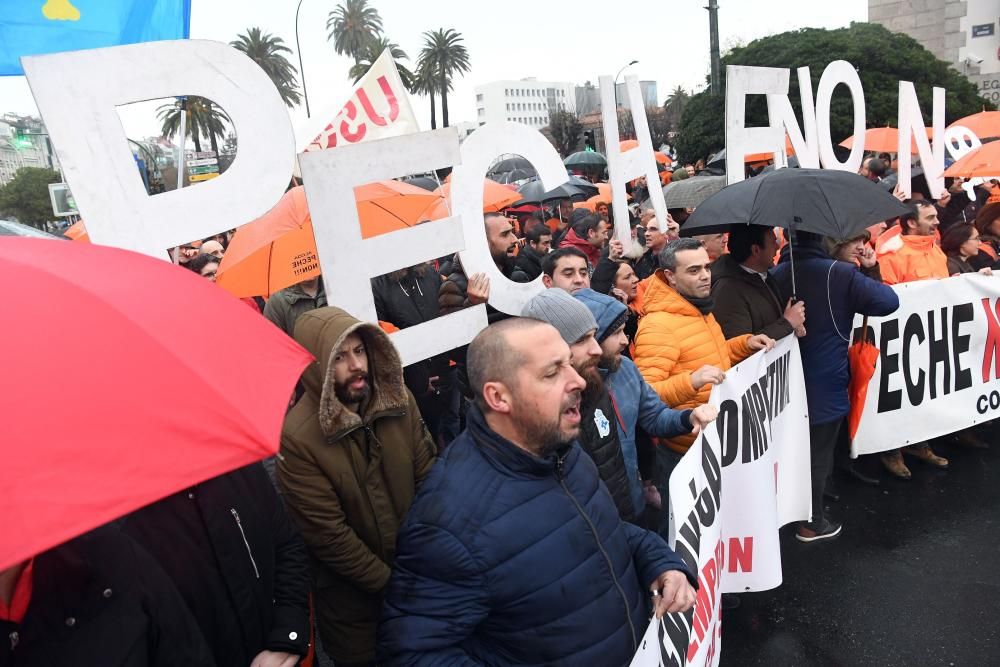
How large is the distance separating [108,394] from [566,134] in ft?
157

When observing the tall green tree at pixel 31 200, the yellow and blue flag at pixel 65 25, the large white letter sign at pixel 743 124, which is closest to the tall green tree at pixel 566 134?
the tall green tree at pixel 31 200

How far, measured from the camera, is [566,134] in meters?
46.9

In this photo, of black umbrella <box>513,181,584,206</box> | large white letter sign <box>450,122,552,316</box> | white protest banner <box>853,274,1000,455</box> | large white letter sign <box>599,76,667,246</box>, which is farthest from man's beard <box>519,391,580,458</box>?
black umbrella <box>513,181,584,206</box>

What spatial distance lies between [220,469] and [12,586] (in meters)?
0.63

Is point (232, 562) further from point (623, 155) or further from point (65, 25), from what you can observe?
point (623, 155)

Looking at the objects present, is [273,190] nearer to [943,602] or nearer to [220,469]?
[220,469]

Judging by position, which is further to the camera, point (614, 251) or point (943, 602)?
point (614, 251)

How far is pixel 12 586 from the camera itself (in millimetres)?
1363

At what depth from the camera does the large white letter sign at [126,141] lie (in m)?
2.15

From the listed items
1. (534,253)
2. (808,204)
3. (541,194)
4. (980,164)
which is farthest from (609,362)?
(541,194)

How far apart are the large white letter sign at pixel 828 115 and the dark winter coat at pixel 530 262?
91.0 inches

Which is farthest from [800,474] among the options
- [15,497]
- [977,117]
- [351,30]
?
[351,30]

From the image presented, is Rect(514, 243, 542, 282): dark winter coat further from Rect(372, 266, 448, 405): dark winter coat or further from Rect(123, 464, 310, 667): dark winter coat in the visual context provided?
Rect(123, 464, 310, 667): dark winter coat

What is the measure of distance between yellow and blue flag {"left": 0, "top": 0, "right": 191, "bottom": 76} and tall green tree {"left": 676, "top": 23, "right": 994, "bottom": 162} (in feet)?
62.7
